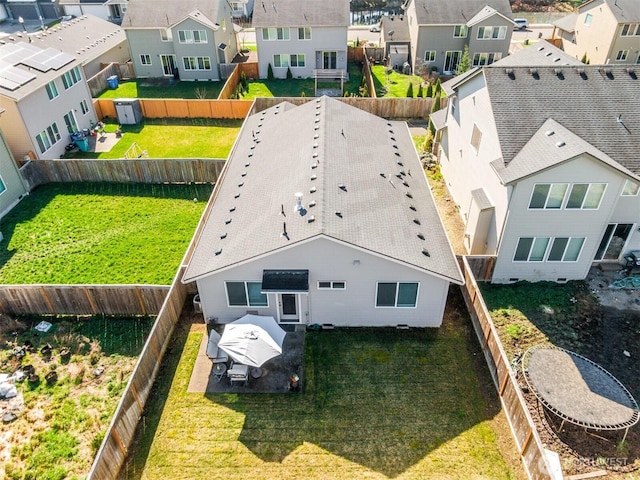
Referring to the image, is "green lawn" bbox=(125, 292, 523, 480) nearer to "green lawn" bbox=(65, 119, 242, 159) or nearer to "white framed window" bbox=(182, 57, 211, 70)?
"green lawn" bbox=(65, 119, 242, 159)

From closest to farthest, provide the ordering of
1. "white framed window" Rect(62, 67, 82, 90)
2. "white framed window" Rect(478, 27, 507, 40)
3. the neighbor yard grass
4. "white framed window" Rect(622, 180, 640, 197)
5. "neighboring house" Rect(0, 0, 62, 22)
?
1. the neighbor yard grass
2. "white framed window" Rect(622, 180, 640, 197)
3. "white framed window" Rect(62, 67, 82, 90)
4. "white framed window" Rect(478, 27, 507, 40)
5. "neighboring house" Rect(0, 0, 62, 22)

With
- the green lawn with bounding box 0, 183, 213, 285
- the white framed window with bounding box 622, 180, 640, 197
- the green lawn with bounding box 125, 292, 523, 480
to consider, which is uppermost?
the white framed window with bounding box 622, 180, 640, 197

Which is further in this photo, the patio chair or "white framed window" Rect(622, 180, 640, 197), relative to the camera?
"white framed window" Rect(622, 180, 640, 197)

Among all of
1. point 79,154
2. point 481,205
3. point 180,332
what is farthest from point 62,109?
point 481,205

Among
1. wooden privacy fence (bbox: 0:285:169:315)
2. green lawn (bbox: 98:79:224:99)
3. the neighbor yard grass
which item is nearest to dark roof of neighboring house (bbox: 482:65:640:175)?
wooden privacy fence (bbox: 0:285:169:315)

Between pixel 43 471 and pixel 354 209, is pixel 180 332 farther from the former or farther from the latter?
pixel 354 209

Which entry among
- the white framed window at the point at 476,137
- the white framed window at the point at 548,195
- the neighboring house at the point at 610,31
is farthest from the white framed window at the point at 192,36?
the neighboring house at the point at 610,31
